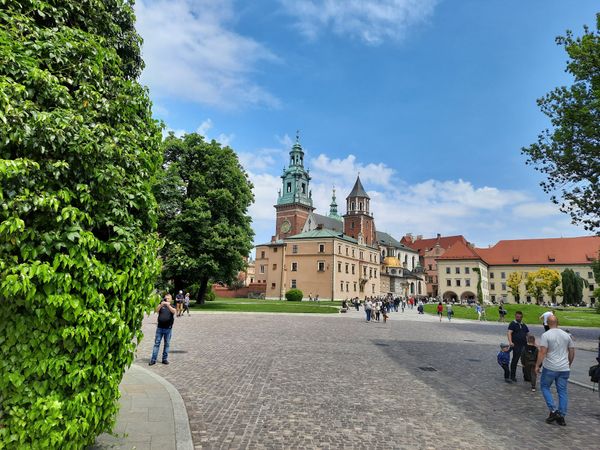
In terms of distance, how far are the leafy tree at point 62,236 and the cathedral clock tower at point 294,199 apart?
92.6m

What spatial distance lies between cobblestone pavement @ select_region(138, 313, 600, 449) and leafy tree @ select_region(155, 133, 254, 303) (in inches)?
790

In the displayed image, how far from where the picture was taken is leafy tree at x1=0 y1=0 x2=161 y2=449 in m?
3.90

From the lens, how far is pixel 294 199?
326ft

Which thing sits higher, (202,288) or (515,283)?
(515,283)

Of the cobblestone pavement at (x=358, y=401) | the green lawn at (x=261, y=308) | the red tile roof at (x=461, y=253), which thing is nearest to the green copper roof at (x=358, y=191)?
the red tile roof at (x=461, y=253)

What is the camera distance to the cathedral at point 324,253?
74125mm

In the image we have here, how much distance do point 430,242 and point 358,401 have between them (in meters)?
137

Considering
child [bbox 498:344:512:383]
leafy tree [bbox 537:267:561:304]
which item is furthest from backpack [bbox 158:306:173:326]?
leafy tree [bbox 537:267:561:304]

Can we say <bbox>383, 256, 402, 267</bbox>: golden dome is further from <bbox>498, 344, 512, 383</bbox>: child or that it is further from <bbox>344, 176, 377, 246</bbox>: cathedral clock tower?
<bbox>498, 344, 512, 383</bbox>: child

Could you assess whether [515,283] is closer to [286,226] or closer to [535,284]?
[535,284]

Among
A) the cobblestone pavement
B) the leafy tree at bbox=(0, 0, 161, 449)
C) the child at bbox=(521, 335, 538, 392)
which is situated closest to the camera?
the leafy tree at bbox=(0, 0, 161, 449)

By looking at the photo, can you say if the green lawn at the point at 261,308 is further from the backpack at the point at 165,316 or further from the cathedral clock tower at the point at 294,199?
the cathedral clock tower at the point at 294,199

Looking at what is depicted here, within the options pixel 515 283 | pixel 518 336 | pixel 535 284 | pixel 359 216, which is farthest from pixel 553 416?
pixel 515 283

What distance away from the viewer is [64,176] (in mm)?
4328
